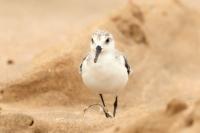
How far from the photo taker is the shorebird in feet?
24.0

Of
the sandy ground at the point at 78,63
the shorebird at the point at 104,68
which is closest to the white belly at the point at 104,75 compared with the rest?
the shorebird at the point at 104,68

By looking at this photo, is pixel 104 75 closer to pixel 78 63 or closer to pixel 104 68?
pixel 104 68

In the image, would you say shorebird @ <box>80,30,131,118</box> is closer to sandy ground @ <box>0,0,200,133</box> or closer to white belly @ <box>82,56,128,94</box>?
white belly @ <box>82,56,128,94</box>

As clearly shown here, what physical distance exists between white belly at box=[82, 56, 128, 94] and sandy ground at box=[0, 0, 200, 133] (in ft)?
1.26

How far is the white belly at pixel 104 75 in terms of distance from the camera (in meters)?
7.32

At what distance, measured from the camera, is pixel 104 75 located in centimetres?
731

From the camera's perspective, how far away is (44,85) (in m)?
9.05

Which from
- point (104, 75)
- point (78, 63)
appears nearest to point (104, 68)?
point (104, 75)

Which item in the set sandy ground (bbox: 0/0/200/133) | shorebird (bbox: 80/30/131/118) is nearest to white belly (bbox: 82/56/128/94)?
shorebird (bbox: 80/30/131/118)

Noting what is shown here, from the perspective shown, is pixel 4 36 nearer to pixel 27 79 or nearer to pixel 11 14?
pixel 11 14

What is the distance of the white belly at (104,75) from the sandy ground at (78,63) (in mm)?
384

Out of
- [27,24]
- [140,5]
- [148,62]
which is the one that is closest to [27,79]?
[148,62]

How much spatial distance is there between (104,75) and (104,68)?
0.08m

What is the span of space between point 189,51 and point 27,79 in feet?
11.9
